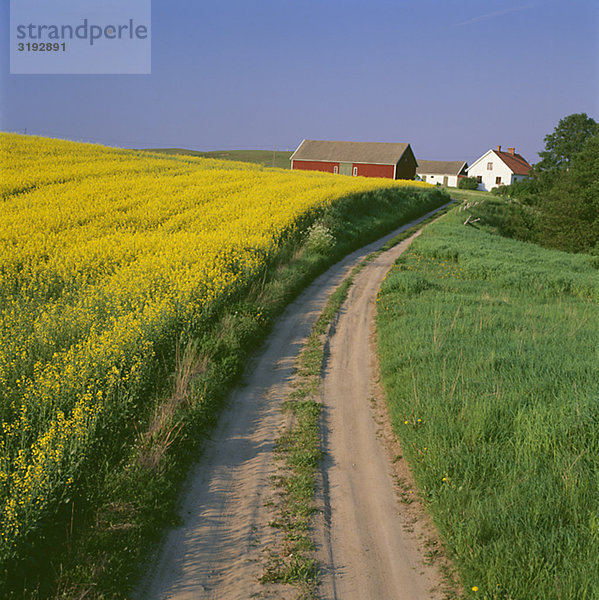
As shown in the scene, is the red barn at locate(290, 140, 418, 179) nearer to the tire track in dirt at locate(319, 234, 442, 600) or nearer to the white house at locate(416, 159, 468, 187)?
the white house at locate(416, 159, 468, 187)

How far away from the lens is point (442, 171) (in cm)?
9075

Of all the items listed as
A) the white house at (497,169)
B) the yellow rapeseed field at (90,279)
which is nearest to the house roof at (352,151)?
the white house at (497,169)

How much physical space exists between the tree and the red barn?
18.2 m

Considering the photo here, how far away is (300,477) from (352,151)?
65.7 meters

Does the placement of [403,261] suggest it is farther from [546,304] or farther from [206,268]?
[206,268]

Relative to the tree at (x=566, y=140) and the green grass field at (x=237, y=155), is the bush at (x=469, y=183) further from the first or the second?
the green grass field at (x=237, y=155)

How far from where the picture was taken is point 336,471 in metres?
6.63

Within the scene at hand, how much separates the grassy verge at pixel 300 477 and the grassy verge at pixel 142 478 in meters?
1.23

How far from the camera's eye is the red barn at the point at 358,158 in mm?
64438

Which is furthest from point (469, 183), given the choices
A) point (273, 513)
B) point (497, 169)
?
point (273, 513)

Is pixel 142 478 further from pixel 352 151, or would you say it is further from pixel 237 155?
pixel 237 155

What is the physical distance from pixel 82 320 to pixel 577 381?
8692 millimetres

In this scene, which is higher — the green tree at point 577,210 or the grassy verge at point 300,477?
the green tree at point 577,210

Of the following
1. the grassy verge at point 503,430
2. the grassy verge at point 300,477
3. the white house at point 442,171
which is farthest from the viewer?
the white house at point 442,171
